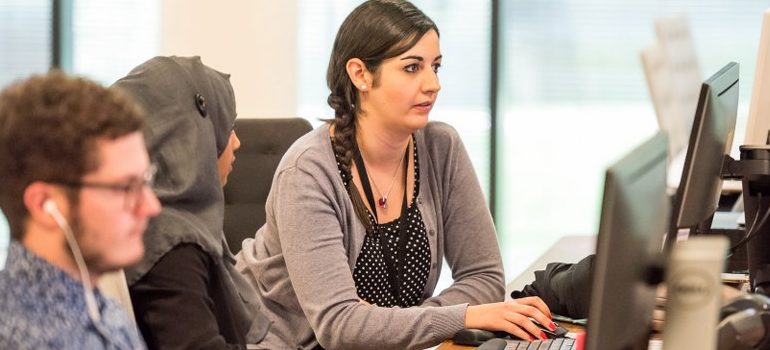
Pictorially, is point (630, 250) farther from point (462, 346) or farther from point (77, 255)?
point (462, 346)

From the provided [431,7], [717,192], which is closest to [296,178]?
[717,192]

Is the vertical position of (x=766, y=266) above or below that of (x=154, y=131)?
below

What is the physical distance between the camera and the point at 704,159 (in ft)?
6.88

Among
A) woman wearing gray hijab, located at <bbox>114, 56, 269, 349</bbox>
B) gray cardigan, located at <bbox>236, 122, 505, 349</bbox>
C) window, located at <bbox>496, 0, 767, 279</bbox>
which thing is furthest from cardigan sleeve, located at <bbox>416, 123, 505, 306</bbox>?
window, located at <bbox>496, 0, 767, 279</bbox>

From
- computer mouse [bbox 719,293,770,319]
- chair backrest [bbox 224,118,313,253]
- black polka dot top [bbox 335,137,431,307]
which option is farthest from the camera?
chair backrest [bbox 224,118,313,253]

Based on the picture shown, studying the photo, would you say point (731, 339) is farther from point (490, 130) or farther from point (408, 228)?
point (490, 130)

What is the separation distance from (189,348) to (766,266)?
4.03 feet

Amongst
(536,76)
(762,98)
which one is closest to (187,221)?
(762,98)

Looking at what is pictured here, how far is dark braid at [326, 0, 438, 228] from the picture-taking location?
98.8 inches

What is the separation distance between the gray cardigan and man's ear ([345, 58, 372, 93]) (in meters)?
0.12

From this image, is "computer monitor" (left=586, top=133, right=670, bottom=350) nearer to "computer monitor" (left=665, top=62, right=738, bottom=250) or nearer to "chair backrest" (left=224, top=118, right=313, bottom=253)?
"computer monitor" (left=665, top=62, right=738, bottom=250)

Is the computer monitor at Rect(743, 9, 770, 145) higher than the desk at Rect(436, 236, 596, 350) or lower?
higher

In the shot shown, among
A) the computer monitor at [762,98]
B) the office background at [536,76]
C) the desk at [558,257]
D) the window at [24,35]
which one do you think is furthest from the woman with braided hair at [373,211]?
the window at [24,35]

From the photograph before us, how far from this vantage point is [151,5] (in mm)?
5469
